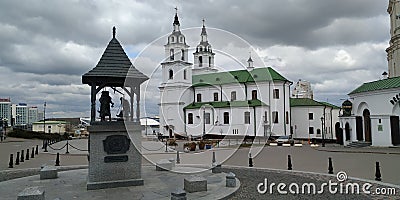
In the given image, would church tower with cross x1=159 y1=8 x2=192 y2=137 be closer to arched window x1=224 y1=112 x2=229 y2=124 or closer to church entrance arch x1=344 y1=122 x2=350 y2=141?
arched window x1=224 y1=112 x2=229 y2=124

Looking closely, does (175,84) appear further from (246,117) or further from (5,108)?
(5,108)

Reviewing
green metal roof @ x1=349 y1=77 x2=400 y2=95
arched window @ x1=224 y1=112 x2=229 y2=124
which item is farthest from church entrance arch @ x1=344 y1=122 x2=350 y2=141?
arched window @ x1=224 y1=112 x2=229 y2=124

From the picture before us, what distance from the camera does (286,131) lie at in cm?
5775

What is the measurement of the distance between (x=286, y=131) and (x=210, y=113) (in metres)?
14.9

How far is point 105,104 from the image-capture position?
11.7 meters

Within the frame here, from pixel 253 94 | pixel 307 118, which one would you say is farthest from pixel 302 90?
pixel 253 94

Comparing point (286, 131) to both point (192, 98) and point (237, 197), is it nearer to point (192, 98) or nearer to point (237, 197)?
point (192, 98)

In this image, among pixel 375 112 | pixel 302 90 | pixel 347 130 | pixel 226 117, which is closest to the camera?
pixel 375 112

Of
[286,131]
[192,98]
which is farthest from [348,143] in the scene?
[192,98]

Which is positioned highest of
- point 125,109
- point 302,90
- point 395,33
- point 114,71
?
point 395,33

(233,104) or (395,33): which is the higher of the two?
(395,33)

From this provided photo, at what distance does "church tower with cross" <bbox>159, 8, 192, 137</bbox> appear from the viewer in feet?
211

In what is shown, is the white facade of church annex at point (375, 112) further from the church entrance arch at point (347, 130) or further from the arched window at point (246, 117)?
the arched window at point (246, 117)

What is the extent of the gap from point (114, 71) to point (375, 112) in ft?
103
